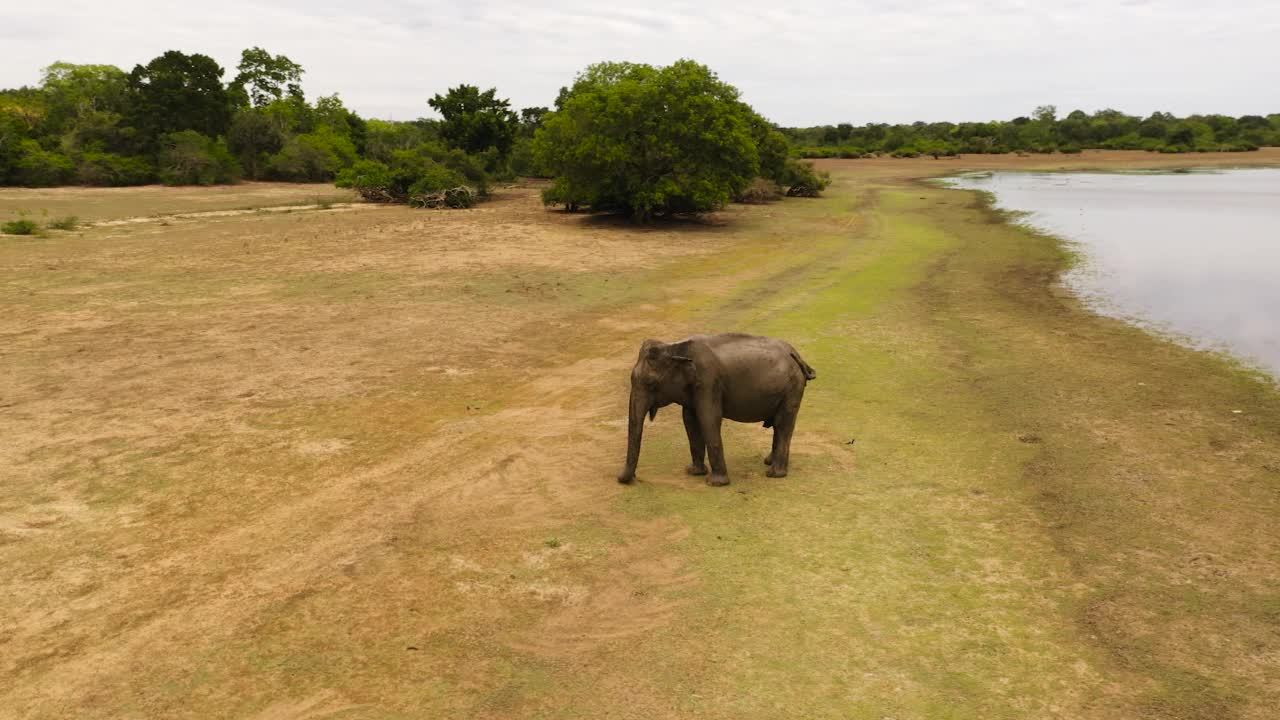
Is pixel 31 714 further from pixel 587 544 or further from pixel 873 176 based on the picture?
pixel 873 176

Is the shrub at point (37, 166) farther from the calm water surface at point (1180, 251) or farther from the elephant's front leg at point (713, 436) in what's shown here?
the elephant's front leg at point (713, 436)

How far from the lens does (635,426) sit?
967cm

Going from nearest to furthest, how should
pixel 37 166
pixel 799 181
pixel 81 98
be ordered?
pixel 37 166
pixel 799 181
pixel 81 98

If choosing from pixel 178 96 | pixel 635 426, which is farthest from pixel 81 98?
pixel 635 426

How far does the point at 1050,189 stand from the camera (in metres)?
59.8

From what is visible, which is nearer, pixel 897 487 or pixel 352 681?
pixel 352 681

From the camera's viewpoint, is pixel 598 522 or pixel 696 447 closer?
pixel 598 522

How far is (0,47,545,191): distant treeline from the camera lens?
50.9 m

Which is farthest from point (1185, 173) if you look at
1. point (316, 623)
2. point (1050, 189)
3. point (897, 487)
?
point (316, 623)

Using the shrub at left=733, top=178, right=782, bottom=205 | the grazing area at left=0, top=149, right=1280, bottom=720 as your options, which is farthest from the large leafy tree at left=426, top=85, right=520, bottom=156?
the grazing area at left=0, top=149, right=1280, bottom=720

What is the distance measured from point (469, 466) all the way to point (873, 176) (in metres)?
70.2

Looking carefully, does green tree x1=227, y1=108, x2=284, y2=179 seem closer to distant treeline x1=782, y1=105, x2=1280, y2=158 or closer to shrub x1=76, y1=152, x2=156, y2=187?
shrub x1=76, y1=152, x2=156, y2=187

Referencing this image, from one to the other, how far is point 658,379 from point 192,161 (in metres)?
55.5

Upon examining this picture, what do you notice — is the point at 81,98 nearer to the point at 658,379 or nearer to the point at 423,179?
the point at 423,179
